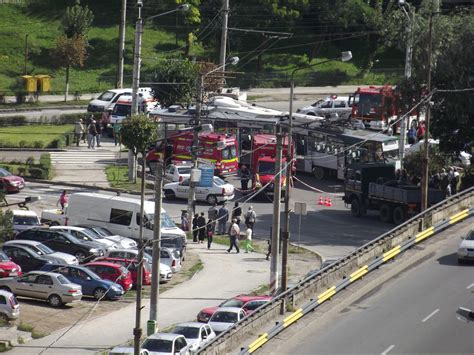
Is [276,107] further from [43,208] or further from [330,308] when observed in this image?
[330,308]

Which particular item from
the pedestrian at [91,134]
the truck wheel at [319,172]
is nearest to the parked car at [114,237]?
the truck wheel at [319,172]

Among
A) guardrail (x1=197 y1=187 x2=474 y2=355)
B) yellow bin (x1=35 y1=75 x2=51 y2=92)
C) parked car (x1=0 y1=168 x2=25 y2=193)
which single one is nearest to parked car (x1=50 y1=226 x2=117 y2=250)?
parked car (x1=0 y1=168 x2=25 y2=193)

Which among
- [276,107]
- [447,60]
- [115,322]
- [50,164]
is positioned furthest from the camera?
[276,107]

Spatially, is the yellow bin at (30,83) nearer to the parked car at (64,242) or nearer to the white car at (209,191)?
the white car at (209,191)

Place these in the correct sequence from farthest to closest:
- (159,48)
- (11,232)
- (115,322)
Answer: (159,48) → (11,232) → (115,322)

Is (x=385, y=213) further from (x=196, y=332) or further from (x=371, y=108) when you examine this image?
(x=196, y=332)

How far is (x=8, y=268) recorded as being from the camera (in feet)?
144

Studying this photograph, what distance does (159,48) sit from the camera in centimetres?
8900

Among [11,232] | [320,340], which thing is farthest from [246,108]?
[320,340]

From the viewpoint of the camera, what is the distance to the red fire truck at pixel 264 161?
6003cm

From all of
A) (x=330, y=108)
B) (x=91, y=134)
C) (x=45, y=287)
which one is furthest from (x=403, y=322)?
(x=330, y=108)

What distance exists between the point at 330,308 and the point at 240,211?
20203 millimetres

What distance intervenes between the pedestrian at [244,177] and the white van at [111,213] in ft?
30.5

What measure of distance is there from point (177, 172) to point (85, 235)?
462 inches
